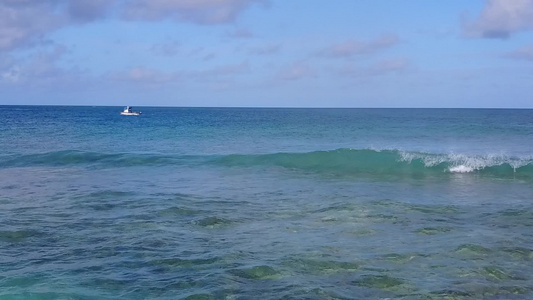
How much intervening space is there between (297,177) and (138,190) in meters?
Answer: 7.94

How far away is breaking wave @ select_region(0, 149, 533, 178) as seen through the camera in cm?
Answer: 2758

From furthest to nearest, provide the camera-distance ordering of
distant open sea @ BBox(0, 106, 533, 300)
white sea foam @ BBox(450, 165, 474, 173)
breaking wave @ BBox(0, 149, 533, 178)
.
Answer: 1. breaking wave @ BBox(0, 149, 533, 178)
2. white sea foam @ BBox(450, 165, 474, 173)
3. distant open sea @ BBox(0, 106, 533, 300)

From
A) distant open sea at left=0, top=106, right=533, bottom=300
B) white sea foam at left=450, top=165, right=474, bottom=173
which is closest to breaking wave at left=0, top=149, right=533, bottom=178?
white sea foam at left=450, top=165, right=474, bottom=173

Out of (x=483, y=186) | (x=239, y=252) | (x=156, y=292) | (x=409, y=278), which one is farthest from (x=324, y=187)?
(x=156, y=292)

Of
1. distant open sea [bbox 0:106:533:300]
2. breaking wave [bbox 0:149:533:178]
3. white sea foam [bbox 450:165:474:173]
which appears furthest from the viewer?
breaking wave [bbox 0:149:533:178]

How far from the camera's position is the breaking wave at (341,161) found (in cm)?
2758

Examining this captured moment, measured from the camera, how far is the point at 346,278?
10.5 meters

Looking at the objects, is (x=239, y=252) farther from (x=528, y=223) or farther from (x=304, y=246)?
(x=528, y=223)

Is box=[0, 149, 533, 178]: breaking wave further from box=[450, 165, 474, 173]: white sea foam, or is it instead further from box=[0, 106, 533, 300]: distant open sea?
box=[0, 106, 533, 300]: distant open sea

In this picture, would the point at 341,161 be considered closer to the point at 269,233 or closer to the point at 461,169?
the point at 461,169

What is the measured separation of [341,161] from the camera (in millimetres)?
31031

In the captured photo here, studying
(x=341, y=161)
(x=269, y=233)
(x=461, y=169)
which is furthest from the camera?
(x=341, y=161)

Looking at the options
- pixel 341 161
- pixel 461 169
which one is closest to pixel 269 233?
pixel 461 169

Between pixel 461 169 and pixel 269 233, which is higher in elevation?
pixel 461 169
